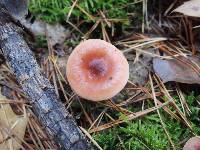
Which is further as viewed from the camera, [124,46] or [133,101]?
[124,46]

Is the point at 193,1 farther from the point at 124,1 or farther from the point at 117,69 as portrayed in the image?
the point at 117,69

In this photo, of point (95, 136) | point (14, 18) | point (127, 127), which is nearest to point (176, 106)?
point (127, 127)

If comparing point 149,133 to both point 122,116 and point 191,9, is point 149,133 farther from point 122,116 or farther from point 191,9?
point 191,9

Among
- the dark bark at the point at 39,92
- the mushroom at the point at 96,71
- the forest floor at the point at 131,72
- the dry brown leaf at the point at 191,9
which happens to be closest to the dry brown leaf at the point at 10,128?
the forest floor at the point at 131,72

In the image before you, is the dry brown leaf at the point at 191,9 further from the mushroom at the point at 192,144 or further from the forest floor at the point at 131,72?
the mushroom at the point at 192,144

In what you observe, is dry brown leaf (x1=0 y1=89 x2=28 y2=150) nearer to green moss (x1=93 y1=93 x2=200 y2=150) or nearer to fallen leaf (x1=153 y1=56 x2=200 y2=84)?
green moss (x1=93 y1=93 x2=200 y2=150)
